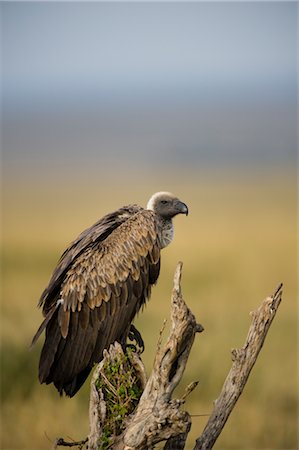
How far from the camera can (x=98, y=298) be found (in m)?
9.91

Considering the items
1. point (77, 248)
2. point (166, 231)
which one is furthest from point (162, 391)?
point (166, 231)

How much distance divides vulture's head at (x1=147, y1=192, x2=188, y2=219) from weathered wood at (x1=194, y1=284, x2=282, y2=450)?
2.12 metres

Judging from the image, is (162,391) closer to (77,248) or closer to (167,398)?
(167,398)

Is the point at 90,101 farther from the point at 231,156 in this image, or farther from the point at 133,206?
the point at 133,206

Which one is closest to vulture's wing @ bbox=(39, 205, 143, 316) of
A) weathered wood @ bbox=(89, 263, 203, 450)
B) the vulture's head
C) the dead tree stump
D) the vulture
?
the vulture

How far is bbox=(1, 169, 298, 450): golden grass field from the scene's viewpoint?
55.7 feet

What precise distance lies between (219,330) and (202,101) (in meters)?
126

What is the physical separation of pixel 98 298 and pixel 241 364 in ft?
6.69

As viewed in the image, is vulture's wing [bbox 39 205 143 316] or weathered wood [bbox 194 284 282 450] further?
vulture's wing [bbox 39 205 143 316]

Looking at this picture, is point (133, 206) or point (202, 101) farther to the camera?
point (202, 101)

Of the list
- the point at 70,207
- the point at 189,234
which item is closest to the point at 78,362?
the point at 189,234

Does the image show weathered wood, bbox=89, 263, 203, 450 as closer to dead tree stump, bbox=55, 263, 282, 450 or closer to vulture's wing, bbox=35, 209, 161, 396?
dead tree stump, bbox=55, 263, 282, 450

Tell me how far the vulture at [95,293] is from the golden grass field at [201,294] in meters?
1.14

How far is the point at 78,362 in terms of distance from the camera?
9.77 metres
